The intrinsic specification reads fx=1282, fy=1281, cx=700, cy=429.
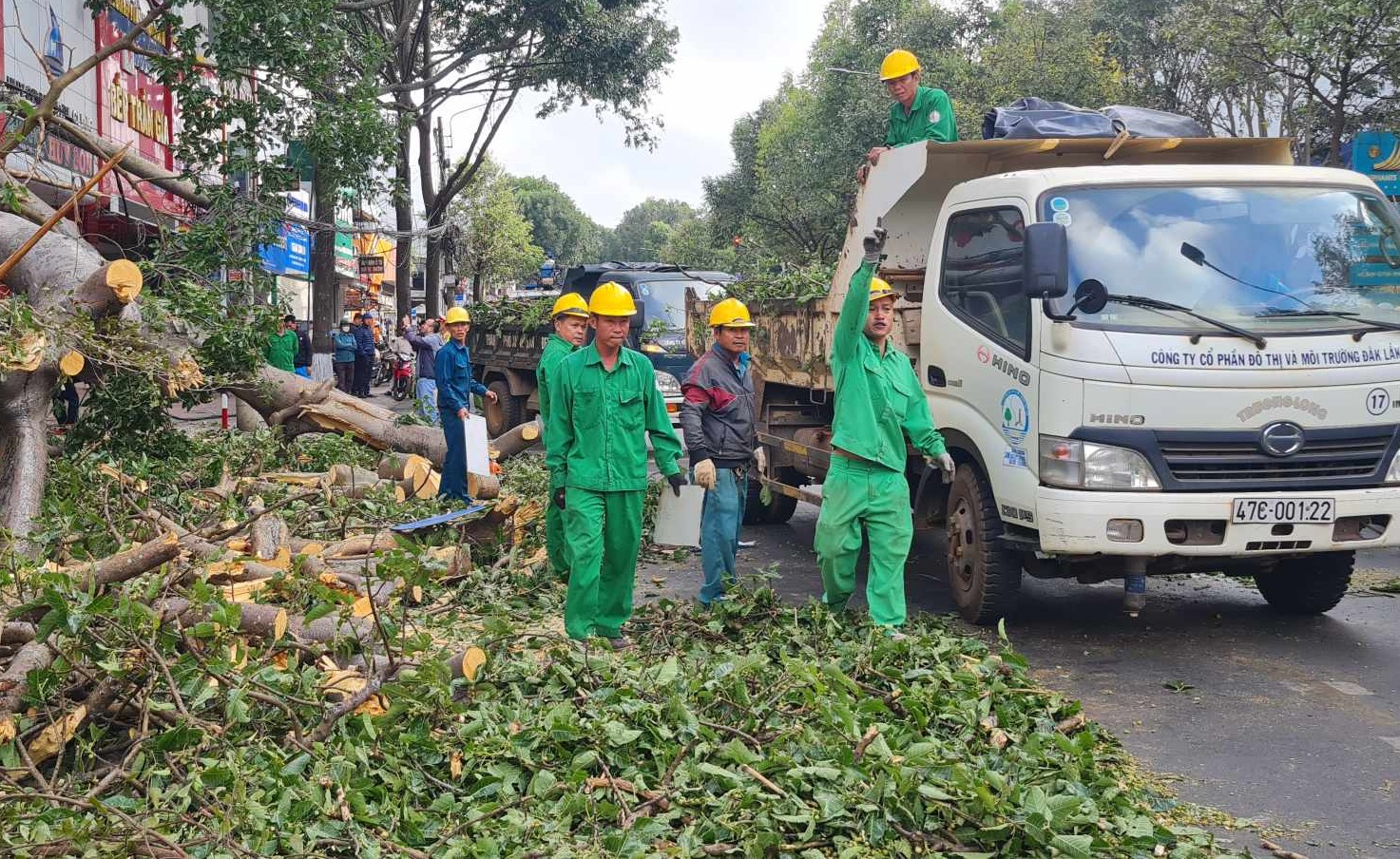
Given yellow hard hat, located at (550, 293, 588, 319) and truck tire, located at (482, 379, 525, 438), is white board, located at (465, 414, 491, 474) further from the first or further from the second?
truck tire, located at (482, 379, 525, 438)

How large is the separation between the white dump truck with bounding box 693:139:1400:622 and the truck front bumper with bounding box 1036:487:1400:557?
0.01m

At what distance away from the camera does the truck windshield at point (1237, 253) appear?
259 inches

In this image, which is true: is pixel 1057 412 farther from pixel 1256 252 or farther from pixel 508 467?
pixel 508 467

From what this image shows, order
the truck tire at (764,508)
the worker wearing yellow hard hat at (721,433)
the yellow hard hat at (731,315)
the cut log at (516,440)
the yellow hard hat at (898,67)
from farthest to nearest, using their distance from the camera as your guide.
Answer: the cut log at (516,440) < the truck tire at (764,508) < the yellow hard hat at (898,67) < the yellow hard hat at (731,315) < the worker wearing yellow hard hat at (721,433)

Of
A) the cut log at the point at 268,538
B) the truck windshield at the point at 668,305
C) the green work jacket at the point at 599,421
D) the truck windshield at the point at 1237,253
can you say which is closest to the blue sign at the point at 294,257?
the truck windshield at the point at 668,305

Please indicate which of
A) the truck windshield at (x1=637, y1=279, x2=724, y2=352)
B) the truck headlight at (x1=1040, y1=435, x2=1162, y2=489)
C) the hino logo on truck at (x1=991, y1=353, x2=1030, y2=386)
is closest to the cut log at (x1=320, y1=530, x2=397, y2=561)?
the hino logo on truck at (x1=991, y1=353, x2=1030, y2=386)

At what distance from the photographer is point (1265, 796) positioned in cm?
484

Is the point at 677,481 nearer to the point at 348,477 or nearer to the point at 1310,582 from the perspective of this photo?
the point at 1310,582

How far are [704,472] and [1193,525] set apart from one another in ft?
8.62

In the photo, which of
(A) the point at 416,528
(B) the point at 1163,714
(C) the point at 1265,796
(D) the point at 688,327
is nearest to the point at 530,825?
(C) the point at 1265,796

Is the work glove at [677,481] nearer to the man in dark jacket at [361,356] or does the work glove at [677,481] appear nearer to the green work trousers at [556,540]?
the green work trousers at [556,540]

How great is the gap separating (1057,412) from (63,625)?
4.60m

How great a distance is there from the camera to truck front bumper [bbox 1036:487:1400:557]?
633 centimetres

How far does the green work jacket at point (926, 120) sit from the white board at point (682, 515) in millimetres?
2957
